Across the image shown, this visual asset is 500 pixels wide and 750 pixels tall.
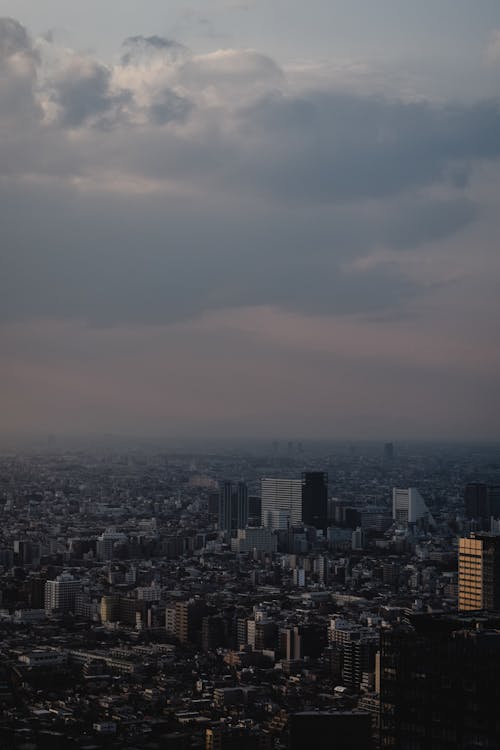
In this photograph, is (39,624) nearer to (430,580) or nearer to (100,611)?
(100,611)

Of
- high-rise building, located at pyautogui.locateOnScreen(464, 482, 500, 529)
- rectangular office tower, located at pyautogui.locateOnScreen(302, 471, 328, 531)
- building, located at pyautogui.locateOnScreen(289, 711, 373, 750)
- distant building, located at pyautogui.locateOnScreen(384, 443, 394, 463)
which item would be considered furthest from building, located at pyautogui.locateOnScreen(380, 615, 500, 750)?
rectangular office tower, located at pyautogui.locateOnScreen(302, 471, 328, 531)

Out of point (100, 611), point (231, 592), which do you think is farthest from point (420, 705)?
point (231, 592)

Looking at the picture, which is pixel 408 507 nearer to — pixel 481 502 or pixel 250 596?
pixel 481 502

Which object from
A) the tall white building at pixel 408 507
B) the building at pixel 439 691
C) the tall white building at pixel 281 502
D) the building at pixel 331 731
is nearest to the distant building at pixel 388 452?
the tall white building at pixel 408 507

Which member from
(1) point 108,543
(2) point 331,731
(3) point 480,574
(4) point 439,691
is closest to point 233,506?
(1) point 108,543

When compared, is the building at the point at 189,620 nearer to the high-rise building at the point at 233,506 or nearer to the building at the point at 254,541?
the building at the point at 254,541

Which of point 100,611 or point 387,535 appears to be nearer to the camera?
point 100,611
